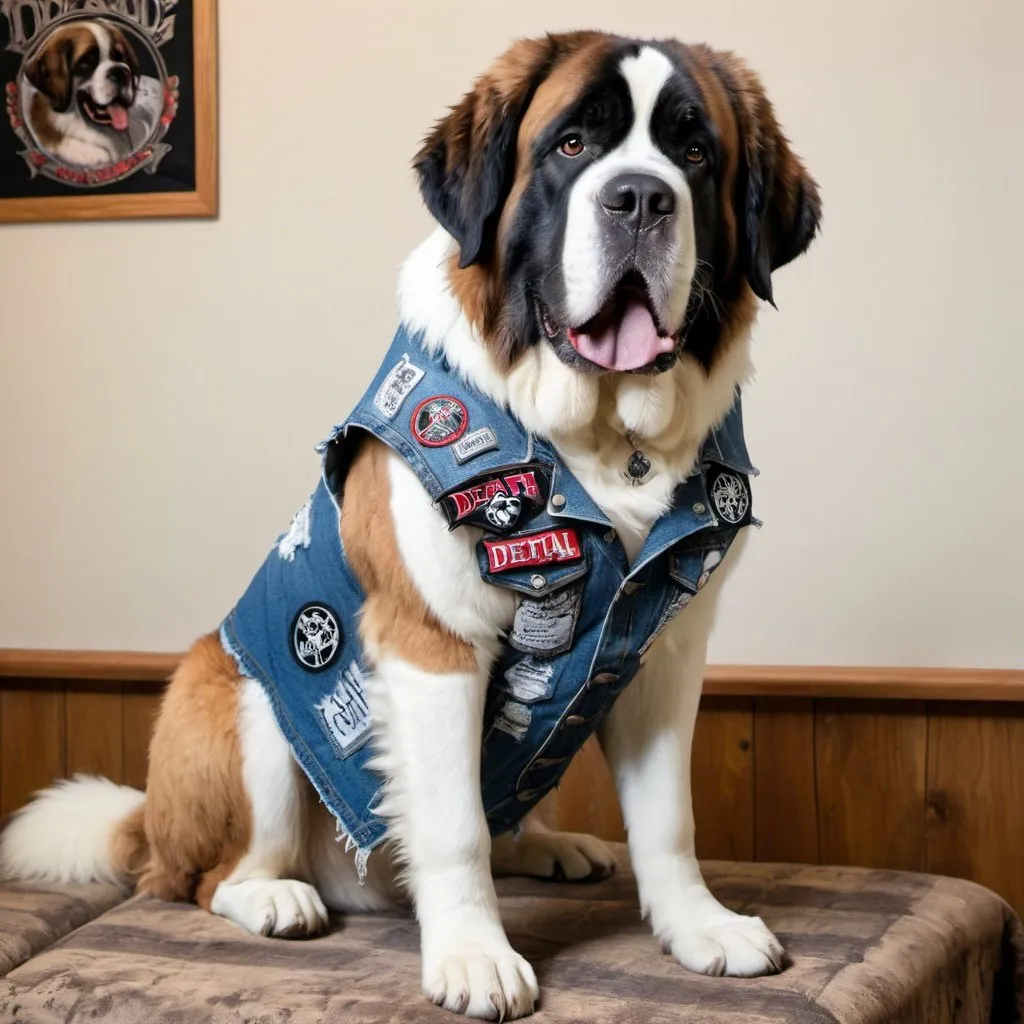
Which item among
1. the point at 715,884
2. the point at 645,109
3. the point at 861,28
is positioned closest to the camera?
the point at 645,109

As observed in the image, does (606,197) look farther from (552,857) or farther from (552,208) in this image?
(552,857)

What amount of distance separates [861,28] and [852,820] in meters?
1.32

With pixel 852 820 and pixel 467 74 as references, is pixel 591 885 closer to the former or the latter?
pixel 852 820

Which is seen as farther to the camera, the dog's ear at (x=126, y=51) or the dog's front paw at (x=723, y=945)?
the dog's ear at (x=126, y=51)

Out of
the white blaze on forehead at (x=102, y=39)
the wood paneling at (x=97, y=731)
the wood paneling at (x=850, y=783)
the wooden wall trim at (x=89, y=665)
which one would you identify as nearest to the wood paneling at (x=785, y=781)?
the wood paneling at (x=850, y=783)

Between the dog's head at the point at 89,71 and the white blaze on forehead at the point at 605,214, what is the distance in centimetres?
140

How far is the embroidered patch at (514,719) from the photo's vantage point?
1.56m

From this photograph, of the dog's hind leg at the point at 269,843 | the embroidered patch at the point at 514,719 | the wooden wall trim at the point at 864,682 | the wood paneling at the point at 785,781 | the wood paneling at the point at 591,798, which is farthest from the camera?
the wood paneling at the point at 591,798

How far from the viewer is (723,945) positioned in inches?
60.3

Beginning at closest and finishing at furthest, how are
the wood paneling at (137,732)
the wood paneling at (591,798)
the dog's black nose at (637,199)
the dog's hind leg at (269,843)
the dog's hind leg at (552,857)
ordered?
the dog's black nose at (637,199) → the dog's hind leg at (269,843) → the dog's hind leg at (552,857) → the wood paneling at (591,798) → the wood paneling at (137,732)

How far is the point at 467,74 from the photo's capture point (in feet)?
7.77

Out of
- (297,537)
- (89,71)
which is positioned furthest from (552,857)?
(89,71)

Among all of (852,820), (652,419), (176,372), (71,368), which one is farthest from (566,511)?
(71,368)

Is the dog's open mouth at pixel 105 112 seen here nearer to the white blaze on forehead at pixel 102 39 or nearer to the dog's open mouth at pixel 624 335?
the white blaze on forehead at pixel 102 39
